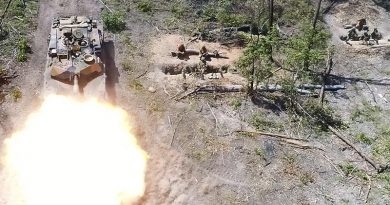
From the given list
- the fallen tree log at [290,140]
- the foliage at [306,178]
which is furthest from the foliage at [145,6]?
the foliage at [306,178]

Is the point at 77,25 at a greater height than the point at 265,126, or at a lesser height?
greater

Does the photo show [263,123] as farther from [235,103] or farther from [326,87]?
[326,87]

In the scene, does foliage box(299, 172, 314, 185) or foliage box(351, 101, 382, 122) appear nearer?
foliage box(299, 172, 314, 185)

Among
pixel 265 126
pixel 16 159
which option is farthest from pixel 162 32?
pixel 16 159

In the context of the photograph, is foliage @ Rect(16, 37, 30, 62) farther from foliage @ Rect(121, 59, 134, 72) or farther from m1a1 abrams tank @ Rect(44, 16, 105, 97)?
foliage @ Rect(121, 59, 134, 72)

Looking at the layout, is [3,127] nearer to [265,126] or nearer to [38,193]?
[38,193]

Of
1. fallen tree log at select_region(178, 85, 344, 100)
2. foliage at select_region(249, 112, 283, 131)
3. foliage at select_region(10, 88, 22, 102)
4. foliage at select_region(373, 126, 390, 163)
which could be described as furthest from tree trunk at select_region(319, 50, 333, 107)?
foliage at select_region(10, 88, 22, 102)
